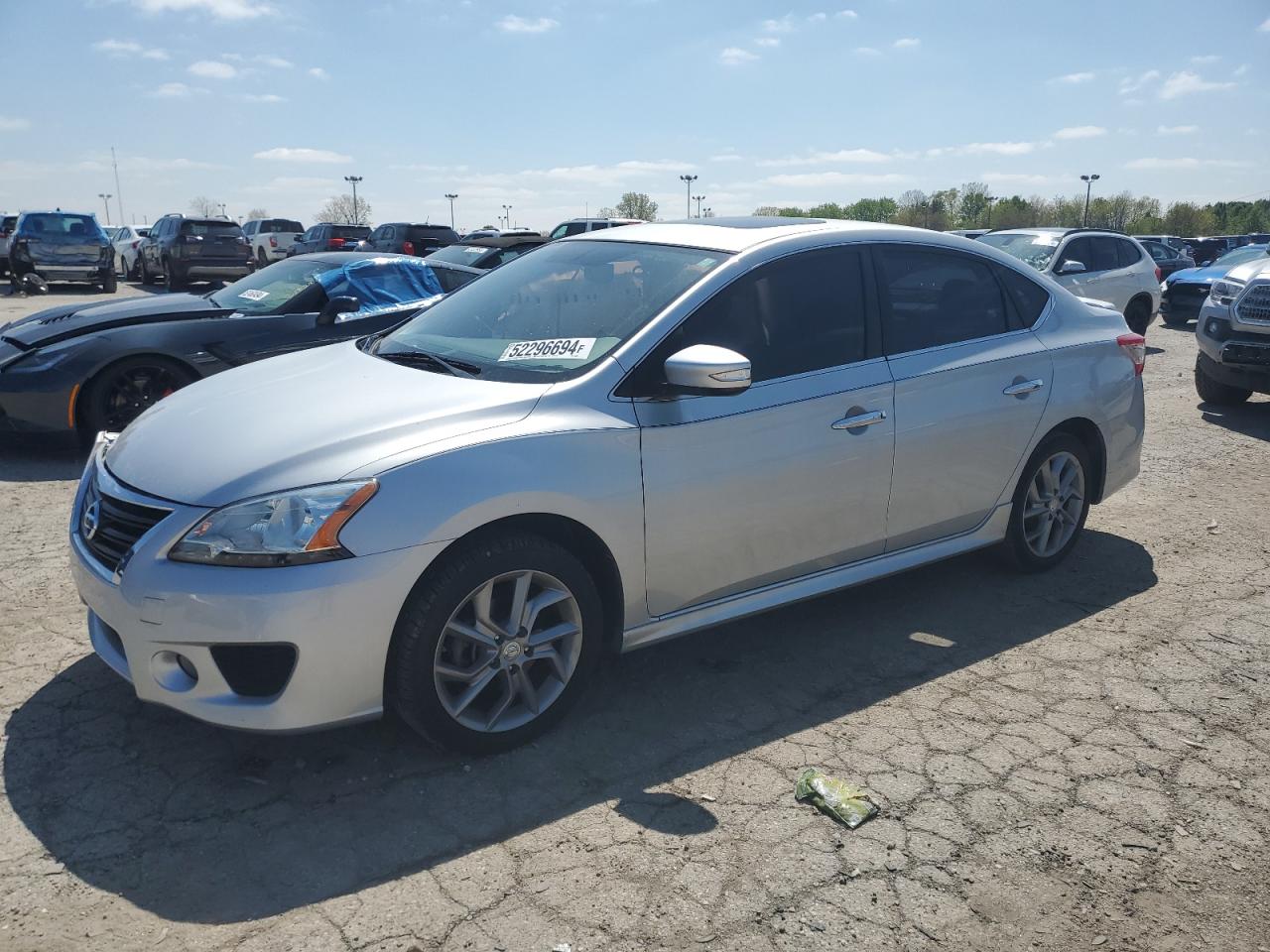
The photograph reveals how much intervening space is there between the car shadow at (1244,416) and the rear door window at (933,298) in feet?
17.9

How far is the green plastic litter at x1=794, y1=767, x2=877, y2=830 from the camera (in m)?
3.02

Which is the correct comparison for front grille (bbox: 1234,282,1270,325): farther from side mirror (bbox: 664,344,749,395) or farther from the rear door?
side mirror (bbox: 664,344,749,395)

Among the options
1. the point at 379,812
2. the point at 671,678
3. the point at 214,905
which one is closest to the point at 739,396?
the point at 671,678

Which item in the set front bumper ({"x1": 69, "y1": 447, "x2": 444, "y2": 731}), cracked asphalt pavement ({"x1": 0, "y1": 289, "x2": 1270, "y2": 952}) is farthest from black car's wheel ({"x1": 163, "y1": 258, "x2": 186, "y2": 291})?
front bumper ({"x1": 69, "y1": 447, "x2": 444, "y2": 731})

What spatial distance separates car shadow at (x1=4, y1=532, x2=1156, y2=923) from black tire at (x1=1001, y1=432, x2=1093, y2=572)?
0.61 metres

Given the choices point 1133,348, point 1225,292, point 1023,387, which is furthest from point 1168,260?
point 1023,387

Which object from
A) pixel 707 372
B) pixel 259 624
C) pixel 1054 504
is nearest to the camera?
pixel 259 624

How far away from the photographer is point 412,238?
24.0 meters

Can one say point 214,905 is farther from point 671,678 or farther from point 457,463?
point 671,678

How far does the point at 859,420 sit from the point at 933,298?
86 centimetres

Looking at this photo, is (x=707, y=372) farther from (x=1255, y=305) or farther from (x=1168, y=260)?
(x=1168, y=260)

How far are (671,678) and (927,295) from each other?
2035 mm

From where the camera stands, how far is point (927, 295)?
445cm

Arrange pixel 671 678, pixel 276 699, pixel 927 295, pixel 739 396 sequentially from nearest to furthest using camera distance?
pixel 276 699
pixel 739 396
pixel 671 678
pixel 927 295
